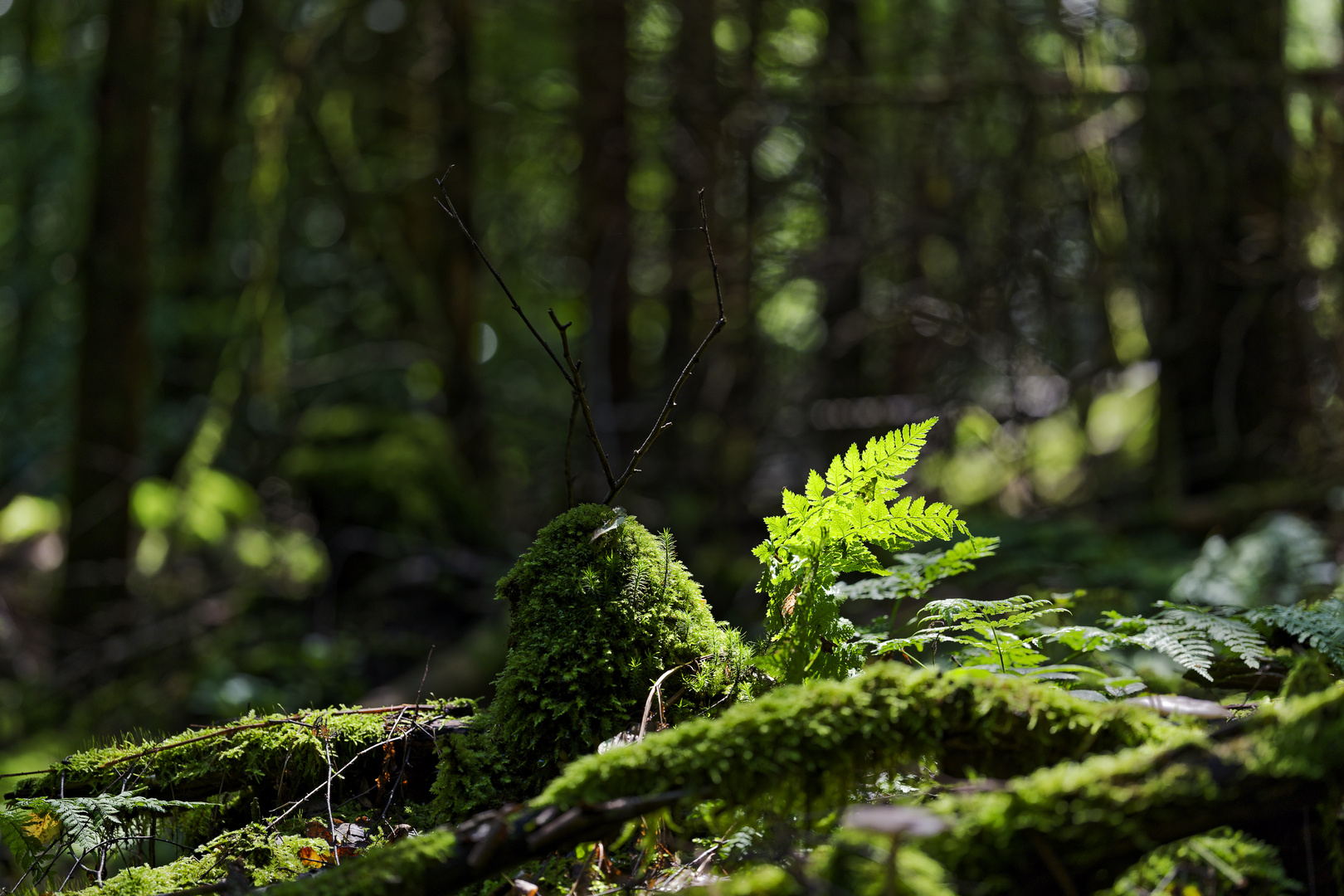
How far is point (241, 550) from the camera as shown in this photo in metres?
8.31

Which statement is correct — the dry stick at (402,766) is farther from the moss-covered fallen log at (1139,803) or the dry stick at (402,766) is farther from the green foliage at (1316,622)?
the green foliage at (1316,622)

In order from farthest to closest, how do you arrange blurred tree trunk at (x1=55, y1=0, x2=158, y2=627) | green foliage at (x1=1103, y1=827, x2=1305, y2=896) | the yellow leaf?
1. blurred tree trunk at (x1=55, y1=0, x2=158, y2=627)
2. the yellow leaf
3. green foliage at (x1=1103, y1=827, x2=1305, y2=896)

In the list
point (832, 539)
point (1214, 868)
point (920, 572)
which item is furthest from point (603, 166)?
point (1214, 868)

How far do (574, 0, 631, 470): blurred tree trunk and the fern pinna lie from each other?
7181mm

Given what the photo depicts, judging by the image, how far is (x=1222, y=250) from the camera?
7230 millimetres

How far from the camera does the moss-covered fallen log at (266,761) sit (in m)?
2.04

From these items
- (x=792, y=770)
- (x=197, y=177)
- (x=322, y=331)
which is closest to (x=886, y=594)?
(x=792, y=770)

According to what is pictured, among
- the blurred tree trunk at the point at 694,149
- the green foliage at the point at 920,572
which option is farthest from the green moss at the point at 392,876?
the blurred tree trunk at the point at 694,149

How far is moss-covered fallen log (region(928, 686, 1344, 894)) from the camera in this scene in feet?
3.96

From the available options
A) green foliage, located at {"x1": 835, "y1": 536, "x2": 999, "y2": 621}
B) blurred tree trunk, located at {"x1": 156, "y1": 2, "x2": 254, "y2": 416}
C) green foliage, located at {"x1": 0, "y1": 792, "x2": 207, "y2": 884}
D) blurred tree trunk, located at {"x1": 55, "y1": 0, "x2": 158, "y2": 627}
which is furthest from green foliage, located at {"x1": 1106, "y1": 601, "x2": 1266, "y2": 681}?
blurred tree trunk, located at {"x1": 156, "y1": 2, "x2": 254, "y2": 416}

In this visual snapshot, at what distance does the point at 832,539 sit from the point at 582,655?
2.05ft

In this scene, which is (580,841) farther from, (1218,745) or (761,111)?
(761,111)

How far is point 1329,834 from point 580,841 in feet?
3.70

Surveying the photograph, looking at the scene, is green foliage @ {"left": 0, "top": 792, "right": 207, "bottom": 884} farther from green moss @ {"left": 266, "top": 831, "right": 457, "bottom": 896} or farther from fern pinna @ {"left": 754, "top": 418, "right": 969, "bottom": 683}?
fern pinna @ {"left": 754, "top": 418, "right": 969, "bottom": 683}
